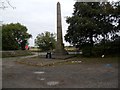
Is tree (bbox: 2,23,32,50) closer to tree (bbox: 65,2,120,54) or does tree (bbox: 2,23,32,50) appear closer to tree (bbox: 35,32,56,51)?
tree (bbox: 35,32,56,51)

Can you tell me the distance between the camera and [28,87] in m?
8.84

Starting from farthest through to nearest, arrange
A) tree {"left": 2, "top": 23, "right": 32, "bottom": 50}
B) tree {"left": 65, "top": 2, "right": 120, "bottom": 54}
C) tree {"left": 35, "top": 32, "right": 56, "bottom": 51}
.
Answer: tree {"left": 2, "top": 23, "right": 32, "bottom": 50} < tree {"left": 35, "top": 32, "right": 56, "bottom": 51} < tree {"left": 65, "top": 2, "right": 120, "bottom": 54}

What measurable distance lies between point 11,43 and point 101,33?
32718mm

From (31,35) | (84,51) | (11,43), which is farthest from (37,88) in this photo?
(31,35)

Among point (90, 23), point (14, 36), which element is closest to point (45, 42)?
point (14, 36)

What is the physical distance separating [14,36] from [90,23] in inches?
1376

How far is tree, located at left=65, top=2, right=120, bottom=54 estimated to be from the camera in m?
24.1

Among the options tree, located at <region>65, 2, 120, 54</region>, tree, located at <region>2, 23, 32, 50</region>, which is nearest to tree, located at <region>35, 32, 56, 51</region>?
tree, located at <region>2, 23, 32, 50</region>

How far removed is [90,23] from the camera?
2402 cm

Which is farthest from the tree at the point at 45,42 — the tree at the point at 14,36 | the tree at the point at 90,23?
the tree at the point at 90,23

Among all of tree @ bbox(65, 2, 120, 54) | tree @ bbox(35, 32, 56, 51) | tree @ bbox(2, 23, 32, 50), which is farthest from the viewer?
tree @ bbox(2, 23, 32, 50)

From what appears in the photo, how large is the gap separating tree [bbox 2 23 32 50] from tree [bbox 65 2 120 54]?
28.8m

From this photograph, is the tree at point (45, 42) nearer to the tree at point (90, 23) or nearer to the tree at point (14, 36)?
the tree at point (14, 36)

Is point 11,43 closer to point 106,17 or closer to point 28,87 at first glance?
point 106,17
